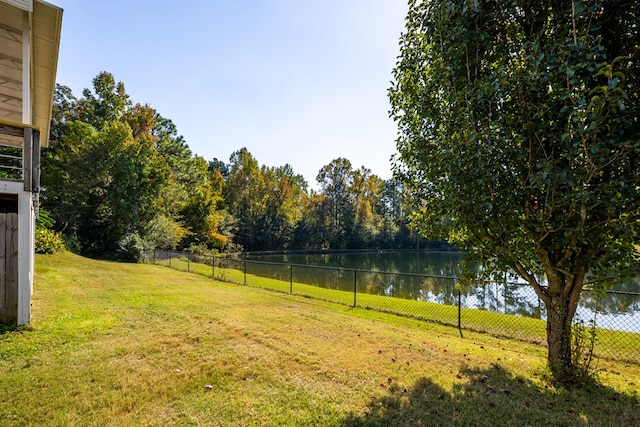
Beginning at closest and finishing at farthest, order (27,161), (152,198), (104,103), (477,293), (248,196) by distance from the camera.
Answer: (27,161)
(477,293)
(152,198)
(104,103)
(248,196)

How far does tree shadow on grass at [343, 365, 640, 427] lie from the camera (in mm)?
3045

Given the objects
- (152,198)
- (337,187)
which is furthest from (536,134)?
(337,187)

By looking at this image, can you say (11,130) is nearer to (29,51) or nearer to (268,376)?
(29,51)

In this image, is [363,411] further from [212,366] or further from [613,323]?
[613,323]

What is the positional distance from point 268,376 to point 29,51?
21.8 feet

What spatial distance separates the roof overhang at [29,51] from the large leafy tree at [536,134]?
6.23 metres

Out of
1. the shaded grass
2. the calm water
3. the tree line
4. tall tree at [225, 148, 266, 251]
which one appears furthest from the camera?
tall tree at [225, 148, 266, 251]

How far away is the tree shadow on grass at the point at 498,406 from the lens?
304cm

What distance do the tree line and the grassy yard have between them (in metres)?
10.2

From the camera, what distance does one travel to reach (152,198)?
74.8ft

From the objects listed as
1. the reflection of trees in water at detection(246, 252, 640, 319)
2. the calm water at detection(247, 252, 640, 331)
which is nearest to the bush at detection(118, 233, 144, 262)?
the reflection of trees in water at detection(246, 252, 640, 319)

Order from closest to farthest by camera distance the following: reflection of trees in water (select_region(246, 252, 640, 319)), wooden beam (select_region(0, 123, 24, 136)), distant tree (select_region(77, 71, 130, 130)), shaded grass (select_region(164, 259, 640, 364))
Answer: wooden beam (select_region(0, 123, 24, 136)) < shaded grass (select_region(164, 259, 640, 364)) < reflection of trees in water (select_region(246, 252, 640, 319)) < distant tree (select_region(77, 71, 130, 130))

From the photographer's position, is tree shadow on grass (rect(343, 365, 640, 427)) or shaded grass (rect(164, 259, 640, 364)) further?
shaded grass (rect(164, 259, 640, 364))

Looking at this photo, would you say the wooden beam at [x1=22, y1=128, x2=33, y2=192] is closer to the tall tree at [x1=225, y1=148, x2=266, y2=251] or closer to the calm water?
the calm water
